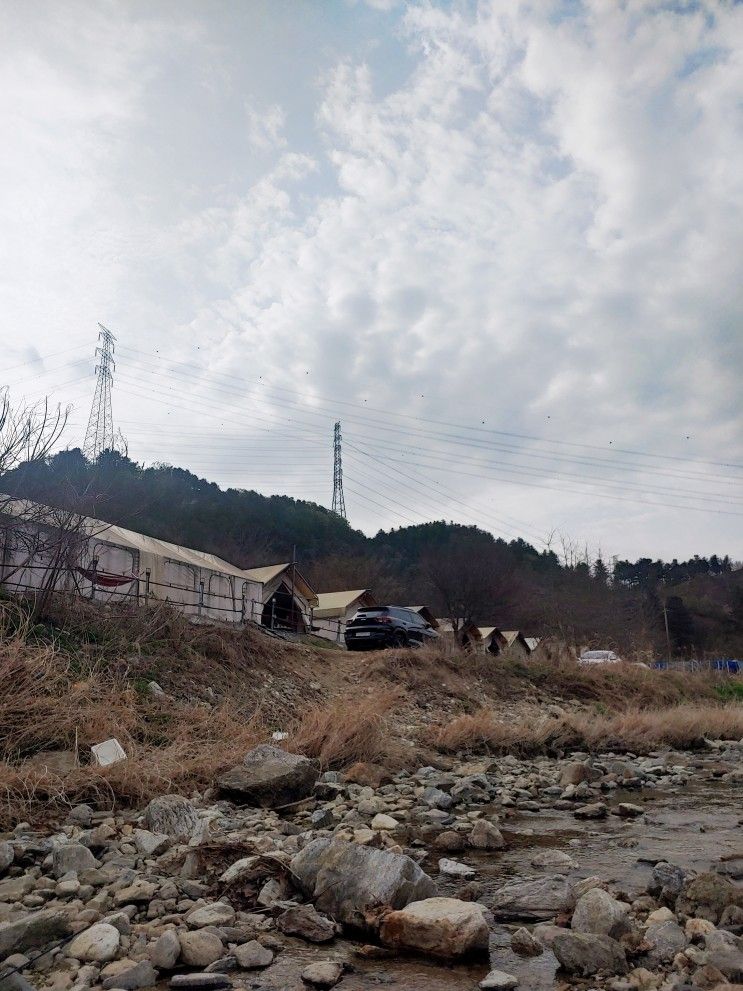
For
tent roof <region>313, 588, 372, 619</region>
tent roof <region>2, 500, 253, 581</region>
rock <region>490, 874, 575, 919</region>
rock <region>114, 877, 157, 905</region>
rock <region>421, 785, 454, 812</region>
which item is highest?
tent roof <region>2, 500, 253, 581</region>

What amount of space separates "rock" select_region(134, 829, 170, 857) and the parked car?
22.3 m

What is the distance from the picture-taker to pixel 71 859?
15.7 ft

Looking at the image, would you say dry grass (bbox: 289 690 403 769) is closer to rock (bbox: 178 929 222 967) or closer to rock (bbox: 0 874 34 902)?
rock (bbox: 0 874 34 902)

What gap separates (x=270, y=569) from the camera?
29.5 meters

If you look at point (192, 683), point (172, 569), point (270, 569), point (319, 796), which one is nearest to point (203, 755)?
point (319, 796)

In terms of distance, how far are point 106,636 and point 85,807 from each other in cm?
698

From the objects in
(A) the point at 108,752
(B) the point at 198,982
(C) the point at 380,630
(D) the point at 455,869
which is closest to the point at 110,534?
(C) the point at 380,630

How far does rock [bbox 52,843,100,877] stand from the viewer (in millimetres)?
4703

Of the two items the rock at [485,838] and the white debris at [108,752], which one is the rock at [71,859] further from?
the rock at [485,838]

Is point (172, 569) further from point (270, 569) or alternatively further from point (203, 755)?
point (203, 755)

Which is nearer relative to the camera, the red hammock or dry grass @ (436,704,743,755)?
dry grass @ (436,704,743,755)

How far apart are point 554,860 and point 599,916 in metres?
2.11

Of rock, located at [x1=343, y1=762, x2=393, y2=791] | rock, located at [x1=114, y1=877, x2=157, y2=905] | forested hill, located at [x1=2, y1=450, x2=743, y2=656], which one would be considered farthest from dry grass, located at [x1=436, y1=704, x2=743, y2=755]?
forested hill, located at [x1=2, y1=450, x2=743, y2=656]

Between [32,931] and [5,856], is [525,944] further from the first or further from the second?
[5,856]
